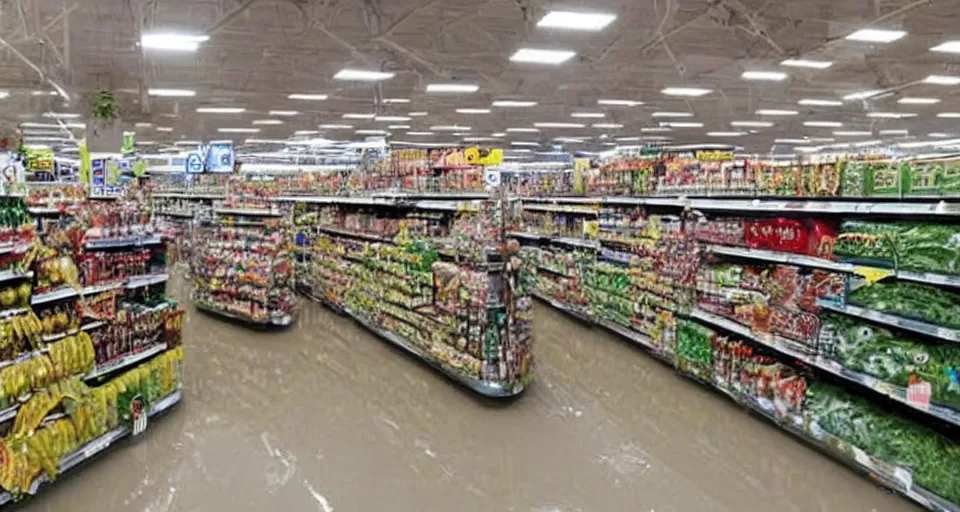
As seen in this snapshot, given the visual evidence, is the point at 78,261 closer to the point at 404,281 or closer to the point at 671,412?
the point at 404,281

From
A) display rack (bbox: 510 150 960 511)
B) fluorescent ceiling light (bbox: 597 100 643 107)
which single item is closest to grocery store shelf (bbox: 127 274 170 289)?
display rack (bbox: 510 150 960 511)

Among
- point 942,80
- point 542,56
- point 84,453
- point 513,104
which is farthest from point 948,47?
point 84,453

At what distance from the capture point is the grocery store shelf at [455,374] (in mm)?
5539

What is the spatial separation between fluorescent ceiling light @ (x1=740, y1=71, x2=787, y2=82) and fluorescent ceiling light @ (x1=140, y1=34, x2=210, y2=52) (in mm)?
8704

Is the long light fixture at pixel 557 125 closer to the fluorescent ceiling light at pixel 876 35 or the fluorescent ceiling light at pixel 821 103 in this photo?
the fluorescent ceiling light at pixel 821 103

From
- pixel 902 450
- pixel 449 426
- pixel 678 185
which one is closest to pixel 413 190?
pixel 678 185

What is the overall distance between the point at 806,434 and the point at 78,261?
5.26 m

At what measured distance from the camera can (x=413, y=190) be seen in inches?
344

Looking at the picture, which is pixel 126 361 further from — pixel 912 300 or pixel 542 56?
pixel 542 56

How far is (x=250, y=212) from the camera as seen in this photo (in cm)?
916

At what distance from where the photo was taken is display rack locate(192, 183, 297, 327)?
870 centimetres

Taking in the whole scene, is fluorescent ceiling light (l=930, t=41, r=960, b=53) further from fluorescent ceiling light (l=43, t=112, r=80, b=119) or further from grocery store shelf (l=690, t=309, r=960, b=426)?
fluorescent ceiling light (l=43, t=112, r=80, b=119)

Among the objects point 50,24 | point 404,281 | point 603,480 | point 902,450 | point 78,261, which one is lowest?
point 603,480

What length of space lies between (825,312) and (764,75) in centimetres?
822
